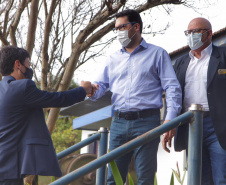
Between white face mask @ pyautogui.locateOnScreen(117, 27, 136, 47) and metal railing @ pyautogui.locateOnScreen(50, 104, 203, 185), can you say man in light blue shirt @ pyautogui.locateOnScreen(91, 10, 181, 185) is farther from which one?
metal railing @ pyautogui.locateOnScreen(50, 104, 203, 185)

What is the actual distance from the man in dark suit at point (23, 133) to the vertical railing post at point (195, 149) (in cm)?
96

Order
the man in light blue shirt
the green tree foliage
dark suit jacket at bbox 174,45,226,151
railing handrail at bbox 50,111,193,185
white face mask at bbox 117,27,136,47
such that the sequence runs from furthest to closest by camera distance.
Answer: the green tree foliage < white face mask at bbox 117,27,136,47 < the man in light blue shirt < dark suit jacket at bbox 174,45,226,151 < railing handrail at bbox 50,111,193,185

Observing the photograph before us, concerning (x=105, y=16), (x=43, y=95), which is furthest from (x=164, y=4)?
(x=43, y=95)

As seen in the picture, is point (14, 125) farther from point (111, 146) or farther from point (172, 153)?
point (172, 153)

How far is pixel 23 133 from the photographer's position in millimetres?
2922

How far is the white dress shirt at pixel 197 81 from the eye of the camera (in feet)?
10.4

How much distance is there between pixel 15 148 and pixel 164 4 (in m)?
4.83

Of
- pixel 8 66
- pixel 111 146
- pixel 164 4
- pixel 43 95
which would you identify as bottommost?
pixel 111 146

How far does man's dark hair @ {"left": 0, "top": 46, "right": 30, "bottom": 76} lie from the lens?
3.14 m

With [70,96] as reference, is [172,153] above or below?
below

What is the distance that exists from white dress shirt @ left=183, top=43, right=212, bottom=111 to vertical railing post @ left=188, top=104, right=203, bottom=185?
1.97 ft

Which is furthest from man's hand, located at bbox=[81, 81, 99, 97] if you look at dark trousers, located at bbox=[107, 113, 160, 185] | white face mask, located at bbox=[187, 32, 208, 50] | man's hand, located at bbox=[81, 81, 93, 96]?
white face mask, located at bbox=[187, 32, 208, 50]

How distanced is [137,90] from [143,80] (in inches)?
3.6

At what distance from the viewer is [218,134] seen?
Result: 2986 mm
